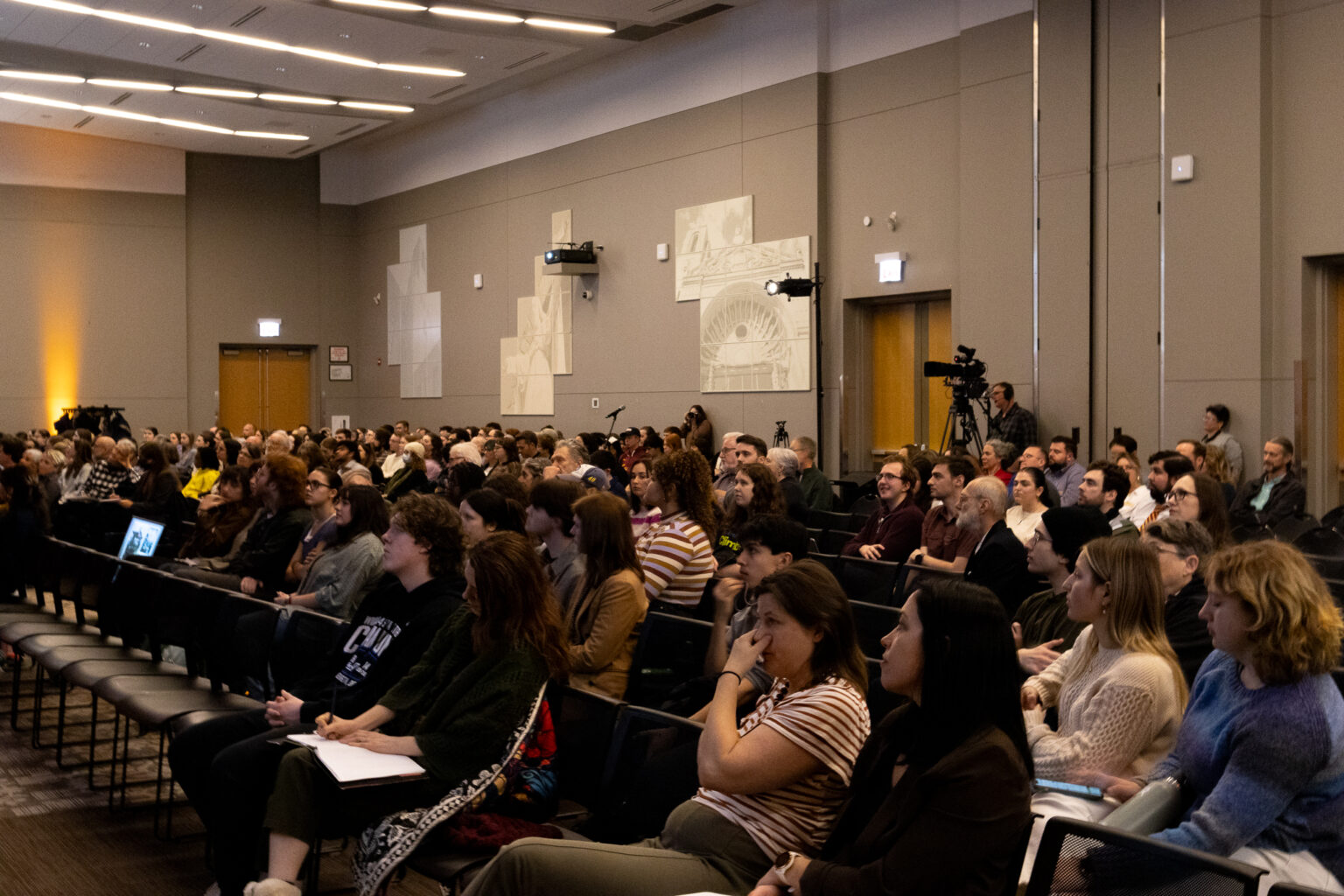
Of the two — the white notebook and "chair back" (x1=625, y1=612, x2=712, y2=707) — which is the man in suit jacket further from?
the white notebook

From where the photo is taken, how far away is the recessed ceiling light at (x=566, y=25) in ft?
41.8

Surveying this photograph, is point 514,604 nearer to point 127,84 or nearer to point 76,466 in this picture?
point 76,466

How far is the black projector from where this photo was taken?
15.3m

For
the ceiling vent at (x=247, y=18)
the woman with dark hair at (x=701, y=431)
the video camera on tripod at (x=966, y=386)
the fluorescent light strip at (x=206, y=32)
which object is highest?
the fluorescent light strip at (x=206, y=32)

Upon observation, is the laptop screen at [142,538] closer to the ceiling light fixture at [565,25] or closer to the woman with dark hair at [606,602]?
the woman with dark hair at [606,602]

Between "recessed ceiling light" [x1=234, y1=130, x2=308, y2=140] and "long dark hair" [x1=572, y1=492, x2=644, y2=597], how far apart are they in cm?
1629

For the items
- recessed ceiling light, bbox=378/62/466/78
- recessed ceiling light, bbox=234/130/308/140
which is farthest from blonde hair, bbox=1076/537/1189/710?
recessed ceiling light, bbox=234/130/308/140

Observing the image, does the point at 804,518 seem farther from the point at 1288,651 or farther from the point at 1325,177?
the point at 1288,651

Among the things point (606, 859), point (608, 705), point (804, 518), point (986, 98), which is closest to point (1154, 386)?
point (986, 98)

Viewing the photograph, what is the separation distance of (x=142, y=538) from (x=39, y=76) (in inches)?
406

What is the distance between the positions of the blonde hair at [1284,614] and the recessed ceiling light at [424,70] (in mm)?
13706

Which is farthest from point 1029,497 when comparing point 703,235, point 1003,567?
point 703,235

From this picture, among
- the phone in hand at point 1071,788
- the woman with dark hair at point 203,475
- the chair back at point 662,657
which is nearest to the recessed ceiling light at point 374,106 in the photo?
the woman with dark hair at point 203,475

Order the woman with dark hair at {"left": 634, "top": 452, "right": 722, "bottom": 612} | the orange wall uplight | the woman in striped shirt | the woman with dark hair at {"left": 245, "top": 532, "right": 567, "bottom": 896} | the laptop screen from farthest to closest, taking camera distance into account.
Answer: the orange wall uplight → the laptop screen → the woman with dark hair at {"left": 634, "top": 452, "right": 722, "bottom": 612} → the woman with dark hair at {"left": 245, "top": 532, "right": 567, "bottom": 896} → the woman in striped shirt
